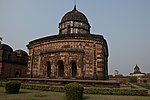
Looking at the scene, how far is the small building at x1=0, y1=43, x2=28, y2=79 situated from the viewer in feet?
96.5

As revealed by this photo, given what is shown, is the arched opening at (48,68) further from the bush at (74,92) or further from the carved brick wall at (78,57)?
the bush at (74,92)

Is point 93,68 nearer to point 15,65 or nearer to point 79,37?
point 79,37

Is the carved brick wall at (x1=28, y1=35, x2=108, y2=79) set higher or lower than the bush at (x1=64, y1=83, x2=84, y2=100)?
higher

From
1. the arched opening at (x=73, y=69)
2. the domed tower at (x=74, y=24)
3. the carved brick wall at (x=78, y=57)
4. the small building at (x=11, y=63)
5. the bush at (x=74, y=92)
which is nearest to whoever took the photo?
the bush at (x=74, y=92)

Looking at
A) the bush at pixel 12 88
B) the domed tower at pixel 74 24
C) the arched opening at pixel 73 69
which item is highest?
the domed tower at pixel 74 24

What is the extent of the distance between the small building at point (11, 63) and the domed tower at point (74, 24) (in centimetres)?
1142

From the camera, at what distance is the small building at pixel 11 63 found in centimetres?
2942

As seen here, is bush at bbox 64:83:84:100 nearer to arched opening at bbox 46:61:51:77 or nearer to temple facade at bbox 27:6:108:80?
temple facade at bbox 27:6:108:80

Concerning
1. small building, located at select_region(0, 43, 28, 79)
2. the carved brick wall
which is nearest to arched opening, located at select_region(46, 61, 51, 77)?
the carved brick wall

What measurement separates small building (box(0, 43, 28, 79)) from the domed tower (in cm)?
1142

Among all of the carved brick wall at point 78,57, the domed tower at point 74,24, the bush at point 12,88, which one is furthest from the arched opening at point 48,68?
the bush at point 12,88

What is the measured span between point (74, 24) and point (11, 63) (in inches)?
571

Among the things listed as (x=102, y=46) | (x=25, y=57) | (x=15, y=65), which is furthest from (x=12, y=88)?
(x=25, y=57)

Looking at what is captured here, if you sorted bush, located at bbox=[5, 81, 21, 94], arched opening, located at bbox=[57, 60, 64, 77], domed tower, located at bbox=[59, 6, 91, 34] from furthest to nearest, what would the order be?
domed tower, located at bbox=[59, 6, 91, 34]
arched opening, located at bbox=[57, 60, 64, 77]
bush, located at bbox=[5, 81, 21, 94]
